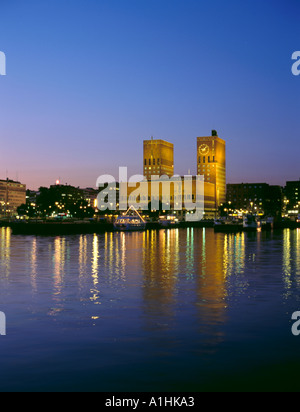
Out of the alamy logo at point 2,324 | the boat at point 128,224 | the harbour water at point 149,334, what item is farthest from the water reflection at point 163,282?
the boat at point 128,224

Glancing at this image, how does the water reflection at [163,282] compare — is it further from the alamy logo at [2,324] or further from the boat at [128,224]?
the boat at [128,224]

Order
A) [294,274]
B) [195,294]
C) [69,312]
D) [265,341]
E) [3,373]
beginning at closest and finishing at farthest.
Answer: [3,373], [265,341], [69,312], [195,294], [294,274]

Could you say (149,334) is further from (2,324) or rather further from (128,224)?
(128,224)

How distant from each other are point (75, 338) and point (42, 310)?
18.4 feet

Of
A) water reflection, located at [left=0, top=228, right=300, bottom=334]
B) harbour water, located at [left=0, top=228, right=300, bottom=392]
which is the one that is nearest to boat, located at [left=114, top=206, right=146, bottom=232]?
water reflection, located at [left=0, top=228, right=300, bottom=334]

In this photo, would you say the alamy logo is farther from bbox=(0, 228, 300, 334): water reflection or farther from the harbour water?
bbox=(0, 228, 300, 334): water reflection

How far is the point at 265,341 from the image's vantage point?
16.8 m

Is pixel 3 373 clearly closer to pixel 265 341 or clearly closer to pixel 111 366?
pixel 111 366

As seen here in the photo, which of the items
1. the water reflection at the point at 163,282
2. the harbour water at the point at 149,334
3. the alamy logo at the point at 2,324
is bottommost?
the water reflection at the point at 163,282

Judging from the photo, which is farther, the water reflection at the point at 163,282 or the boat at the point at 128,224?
the boat at the point at 128,224

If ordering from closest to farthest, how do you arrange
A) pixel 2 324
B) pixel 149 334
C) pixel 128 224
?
1. pixel 149 334
2. pixel 2 324
3. pixel 128 224

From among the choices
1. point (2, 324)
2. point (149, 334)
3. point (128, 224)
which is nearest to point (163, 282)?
point (2, 324)
